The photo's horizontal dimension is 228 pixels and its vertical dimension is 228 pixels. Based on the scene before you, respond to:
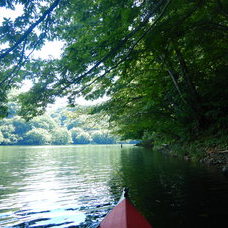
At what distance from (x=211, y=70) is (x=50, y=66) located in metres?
14.7

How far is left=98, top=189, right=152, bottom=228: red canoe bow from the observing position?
4.25m

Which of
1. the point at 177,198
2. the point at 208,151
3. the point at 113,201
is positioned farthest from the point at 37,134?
the point at 177,198

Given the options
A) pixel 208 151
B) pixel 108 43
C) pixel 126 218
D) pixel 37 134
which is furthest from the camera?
pixel 37 134

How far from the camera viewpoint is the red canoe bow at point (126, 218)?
4.25 meters

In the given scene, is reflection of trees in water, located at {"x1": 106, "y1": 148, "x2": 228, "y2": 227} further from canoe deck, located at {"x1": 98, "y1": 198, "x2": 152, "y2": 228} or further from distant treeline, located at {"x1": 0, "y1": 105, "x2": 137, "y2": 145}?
distant treeline, located at {"x1": 0, "y1": 105, "x2": 137, "y2": 145}

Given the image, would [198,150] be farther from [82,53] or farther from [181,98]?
[82,53]

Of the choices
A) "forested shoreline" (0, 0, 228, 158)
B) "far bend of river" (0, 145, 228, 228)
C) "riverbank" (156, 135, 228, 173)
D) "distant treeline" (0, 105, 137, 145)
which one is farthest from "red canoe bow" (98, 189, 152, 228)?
"distant treeline" (0, 105, 137, 145)

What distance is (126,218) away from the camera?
428 centimetres

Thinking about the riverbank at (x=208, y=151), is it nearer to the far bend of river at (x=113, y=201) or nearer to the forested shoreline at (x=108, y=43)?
the forested shoreline at (x=108, y=43)

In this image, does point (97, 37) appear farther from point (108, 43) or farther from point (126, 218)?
point (126, 218)

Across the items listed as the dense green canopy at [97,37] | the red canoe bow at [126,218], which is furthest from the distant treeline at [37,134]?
the red canoe bow at [126,218]

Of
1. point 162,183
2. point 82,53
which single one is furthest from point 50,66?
point 162,183

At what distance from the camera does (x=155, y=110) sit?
2028cm

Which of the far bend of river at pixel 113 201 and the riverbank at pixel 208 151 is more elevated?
the riverbank at pixel 208 151
